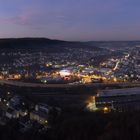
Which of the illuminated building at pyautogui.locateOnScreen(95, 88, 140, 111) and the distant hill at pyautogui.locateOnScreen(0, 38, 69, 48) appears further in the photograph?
the illuminated building at pyautogui.locateOnScreen(95, 88, 140, 111)

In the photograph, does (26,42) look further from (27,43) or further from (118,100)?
(118,100)

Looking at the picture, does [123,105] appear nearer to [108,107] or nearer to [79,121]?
[108,107]

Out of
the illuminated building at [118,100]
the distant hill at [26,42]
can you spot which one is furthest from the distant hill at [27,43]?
the illuminated building at [118,100]

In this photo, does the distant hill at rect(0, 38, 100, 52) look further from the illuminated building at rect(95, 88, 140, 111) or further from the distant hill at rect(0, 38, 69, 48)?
the illuminated building at rect(95, 88, 140, 111)

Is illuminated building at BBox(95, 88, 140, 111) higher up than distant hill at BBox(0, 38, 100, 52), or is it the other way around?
distant hill at BBox(0, 38, 100, 52)

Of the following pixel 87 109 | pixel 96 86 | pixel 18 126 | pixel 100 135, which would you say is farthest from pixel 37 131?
pixel 96 86

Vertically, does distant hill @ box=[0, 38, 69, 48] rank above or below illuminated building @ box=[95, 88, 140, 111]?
above

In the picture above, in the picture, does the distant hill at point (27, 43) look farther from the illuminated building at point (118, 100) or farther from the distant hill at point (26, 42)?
the illuminated building at point (118, 100)

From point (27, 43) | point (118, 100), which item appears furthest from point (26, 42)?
point (118, 100)

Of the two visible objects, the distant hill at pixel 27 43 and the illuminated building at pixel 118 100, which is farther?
the illuminated building at pixel 118 100

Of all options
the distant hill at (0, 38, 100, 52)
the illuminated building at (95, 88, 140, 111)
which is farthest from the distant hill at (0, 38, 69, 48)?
the illuminated building at (95, 88, 140, 111)

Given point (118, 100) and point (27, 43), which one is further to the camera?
point (118, 100)
